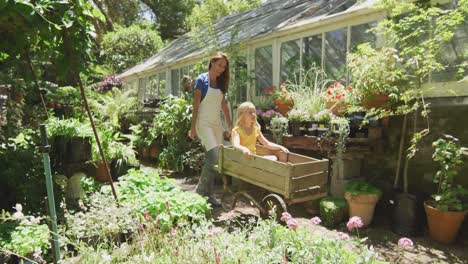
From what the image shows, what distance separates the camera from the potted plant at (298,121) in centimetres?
525

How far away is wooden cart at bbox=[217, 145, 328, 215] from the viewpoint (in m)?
3.40

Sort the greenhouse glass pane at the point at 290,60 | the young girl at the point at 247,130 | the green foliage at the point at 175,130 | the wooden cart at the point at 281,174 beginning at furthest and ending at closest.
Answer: the green foliage at the point at 175,130
the greenhouse glass pane at the point at 290,60
the young girl at the point at 247,130
the wooden cart at the point at 281,174

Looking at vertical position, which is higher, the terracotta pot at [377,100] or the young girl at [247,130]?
the terracotta pot at [377,100]

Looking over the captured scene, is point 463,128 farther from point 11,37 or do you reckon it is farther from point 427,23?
point 11,37

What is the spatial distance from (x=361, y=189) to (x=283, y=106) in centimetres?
214

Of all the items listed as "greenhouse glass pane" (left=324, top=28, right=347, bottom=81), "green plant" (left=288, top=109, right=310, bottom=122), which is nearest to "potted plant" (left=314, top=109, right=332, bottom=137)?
"green plant" (left=288, top=109, right=310, bottom=122)

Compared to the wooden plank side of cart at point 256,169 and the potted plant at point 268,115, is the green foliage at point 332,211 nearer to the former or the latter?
the wooden plank side of cart at point 256,169

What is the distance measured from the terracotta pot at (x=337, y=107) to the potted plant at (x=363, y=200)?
117cm

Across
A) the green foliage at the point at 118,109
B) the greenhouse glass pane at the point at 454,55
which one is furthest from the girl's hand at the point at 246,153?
the green foliage at the point at 118,109

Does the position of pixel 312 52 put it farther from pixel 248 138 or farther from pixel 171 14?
pixel 171 14

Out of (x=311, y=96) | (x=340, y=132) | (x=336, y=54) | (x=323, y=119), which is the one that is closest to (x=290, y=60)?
(x=336, y=54)

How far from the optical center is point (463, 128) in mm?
4473

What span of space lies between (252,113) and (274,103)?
2.25 metres

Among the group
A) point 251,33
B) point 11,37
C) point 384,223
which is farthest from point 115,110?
point 384,223
